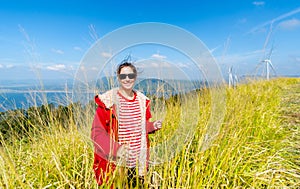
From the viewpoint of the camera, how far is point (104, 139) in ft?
5.15

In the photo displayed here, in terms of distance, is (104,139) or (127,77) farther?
(127,77)

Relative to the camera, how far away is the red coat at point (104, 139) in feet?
5.07

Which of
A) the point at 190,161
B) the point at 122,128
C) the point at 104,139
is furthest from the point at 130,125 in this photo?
the point at 190,161

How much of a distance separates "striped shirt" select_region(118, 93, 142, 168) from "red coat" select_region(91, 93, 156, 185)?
0.23 ft

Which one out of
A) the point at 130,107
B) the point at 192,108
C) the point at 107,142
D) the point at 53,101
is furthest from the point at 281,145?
the point at 53,101

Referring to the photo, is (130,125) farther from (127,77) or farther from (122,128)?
(127,77)

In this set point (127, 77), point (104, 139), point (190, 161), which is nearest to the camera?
point (104, 139)

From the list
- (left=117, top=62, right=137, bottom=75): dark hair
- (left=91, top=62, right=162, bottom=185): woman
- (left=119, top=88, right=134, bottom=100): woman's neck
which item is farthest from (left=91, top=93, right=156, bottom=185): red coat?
(left=117, top=62, right=137, bottom=75): dark hair

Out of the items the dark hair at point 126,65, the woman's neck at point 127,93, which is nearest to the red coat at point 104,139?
the woman's neck at point 127,93

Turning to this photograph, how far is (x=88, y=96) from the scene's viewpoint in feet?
6.64

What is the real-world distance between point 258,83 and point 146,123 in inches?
167

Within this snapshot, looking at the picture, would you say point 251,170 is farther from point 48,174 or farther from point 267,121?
point 48,174

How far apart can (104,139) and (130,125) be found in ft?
0.85

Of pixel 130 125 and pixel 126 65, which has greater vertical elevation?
pixel 126 65
